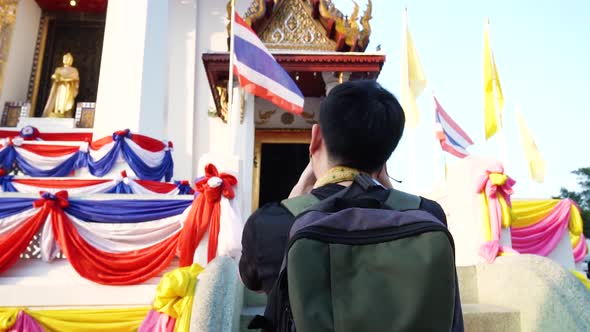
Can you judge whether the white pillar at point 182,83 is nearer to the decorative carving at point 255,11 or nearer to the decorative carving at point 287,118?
the decorative carving at point 287,118

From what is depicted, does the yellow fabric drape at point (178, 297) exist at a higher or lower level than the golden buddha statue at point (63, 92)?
lower

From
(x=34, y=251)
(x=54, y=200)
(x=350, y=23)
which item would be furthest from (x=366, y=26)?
(x=34, y=251)

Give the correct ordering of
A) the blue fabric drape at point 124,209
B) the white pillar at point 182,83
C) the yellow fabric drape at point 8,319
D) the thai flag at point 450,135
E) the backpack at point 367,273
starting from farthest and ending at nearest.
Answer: the white pillar at point 182,83 → the thai flag at point 450,135 → the blue fabric drape at point 124,209 → the yellow fabric drape at point 8,319 → the backpack at point 367,273

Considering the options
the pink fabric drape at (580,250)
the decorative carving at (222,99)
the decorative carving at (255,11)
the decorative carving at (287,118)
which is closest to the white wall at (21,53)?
the decorative carving at (222,99)

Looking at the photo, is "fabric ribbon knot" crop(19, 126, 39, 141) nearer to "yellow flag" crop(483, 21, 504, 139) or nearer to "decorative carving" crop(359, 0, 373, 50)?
"decorative carving" crop(359, 0, 373, 50)

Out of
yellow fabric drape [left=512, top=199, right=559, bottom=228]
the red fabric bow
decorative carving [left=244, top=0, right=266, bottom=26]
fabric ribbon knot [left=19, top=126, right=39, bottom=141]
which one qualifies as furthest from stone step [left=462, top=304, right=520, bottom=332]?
fabric ribbon knot [left=19, top=126, right=39, bottom=141]

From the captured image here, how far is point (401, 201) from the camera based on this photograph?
3.18 ft

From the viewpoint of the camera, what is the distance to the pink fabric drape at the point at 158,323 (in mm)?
2400

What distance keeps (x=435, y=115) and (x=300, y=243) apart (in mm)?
7828

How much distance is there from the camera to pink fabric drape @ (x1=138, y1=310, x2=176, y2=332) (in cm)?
240

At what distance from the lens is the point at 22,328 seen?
309 cm

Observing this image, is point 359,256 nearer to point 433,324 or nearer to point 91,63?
point 433,324

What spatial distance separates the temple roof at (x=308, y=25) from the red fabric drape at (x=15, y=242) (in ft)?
21.5

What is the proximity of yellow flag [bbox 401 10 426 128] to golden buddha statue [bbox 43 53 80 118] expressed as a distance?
911 centimetres
